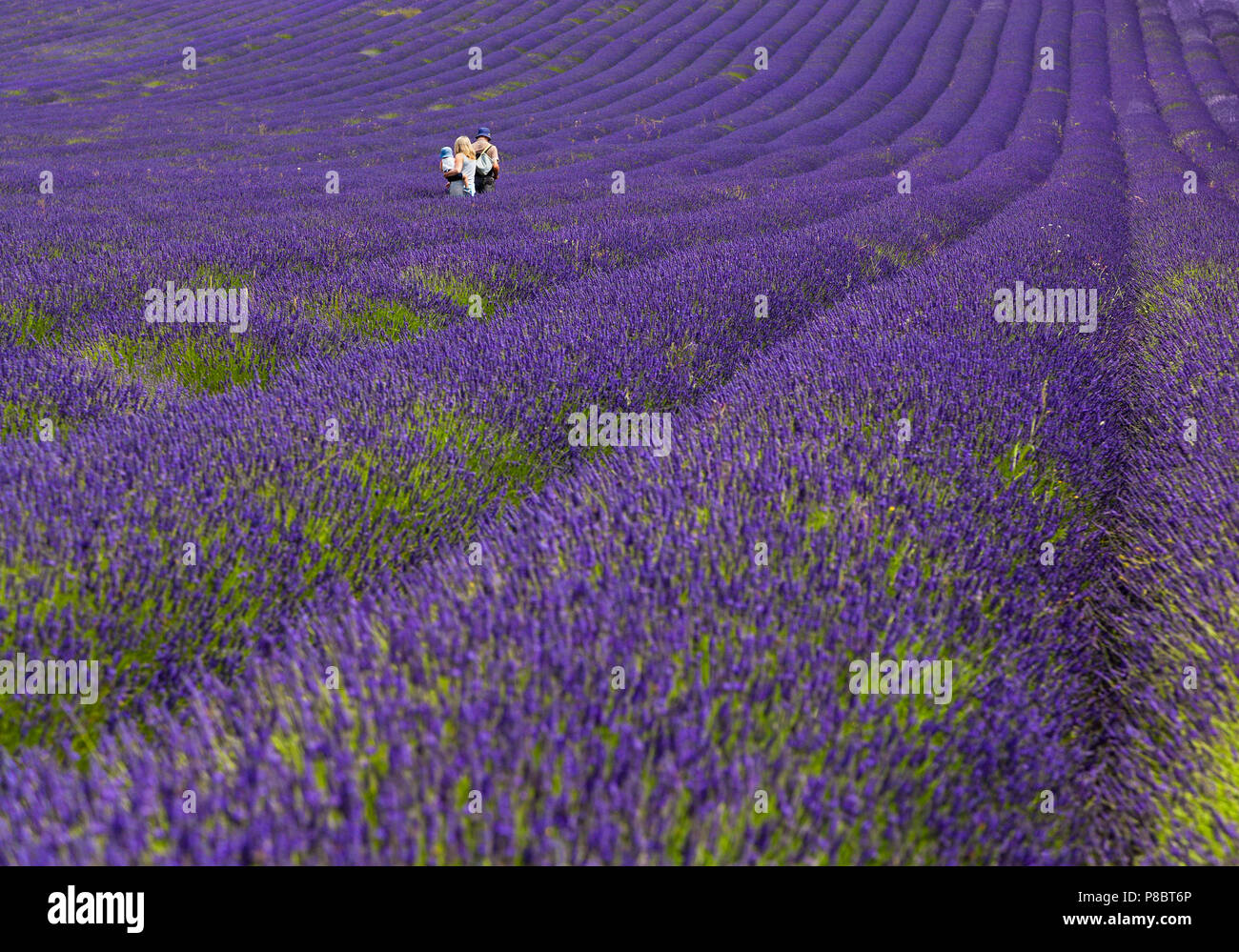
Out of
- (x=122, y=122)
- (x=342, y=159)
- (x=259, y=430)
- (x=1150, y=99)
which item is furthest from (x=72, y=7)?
(x=259, y=430)

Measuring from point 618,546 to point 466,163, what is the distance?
7654 mm

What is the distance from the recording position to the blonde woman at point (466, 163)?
8.28 m

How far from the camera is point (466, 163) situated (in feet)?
27.2

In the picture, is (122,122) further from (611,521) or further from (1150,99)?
(1150,99)

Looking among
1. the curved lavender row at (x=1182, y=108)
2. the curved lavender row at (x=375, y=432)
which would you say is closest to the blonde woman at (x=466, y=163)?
the curved lavender row at (x=375, y=432)

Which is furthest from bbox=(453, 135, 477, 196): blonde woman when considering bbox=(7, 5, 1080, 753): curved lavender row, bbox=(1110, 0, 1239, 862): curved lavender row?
bbox=(1110, 0, 1239, 862): curved lavender row

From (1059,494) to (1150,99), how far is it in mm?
19741

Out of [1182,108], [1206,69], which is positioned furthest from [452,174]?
[1206,69]

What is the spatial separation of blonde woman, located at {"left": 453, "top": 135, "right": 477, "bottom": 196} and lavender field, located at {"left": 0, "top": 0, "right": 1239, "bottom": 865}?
2389mm

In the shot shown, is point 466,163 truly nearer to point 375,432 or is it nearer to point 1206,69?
point 375,432

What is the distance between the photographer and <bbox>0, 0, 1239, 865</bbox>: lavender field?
999 millimetres

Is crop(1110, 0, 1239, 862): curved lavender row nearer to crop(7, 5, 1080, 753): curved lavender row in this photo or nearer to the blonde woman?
crop(7, 5, 1080, 753): curved lavender row

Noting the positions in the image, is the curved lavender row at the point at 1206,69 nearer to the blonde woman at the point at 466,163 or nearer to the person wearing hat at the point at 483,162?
the person wearing hat at the point at 483,162

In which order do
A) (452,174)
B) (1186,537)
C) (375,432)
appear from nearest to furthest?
(1186,537) < (375,432) < (452,174)
